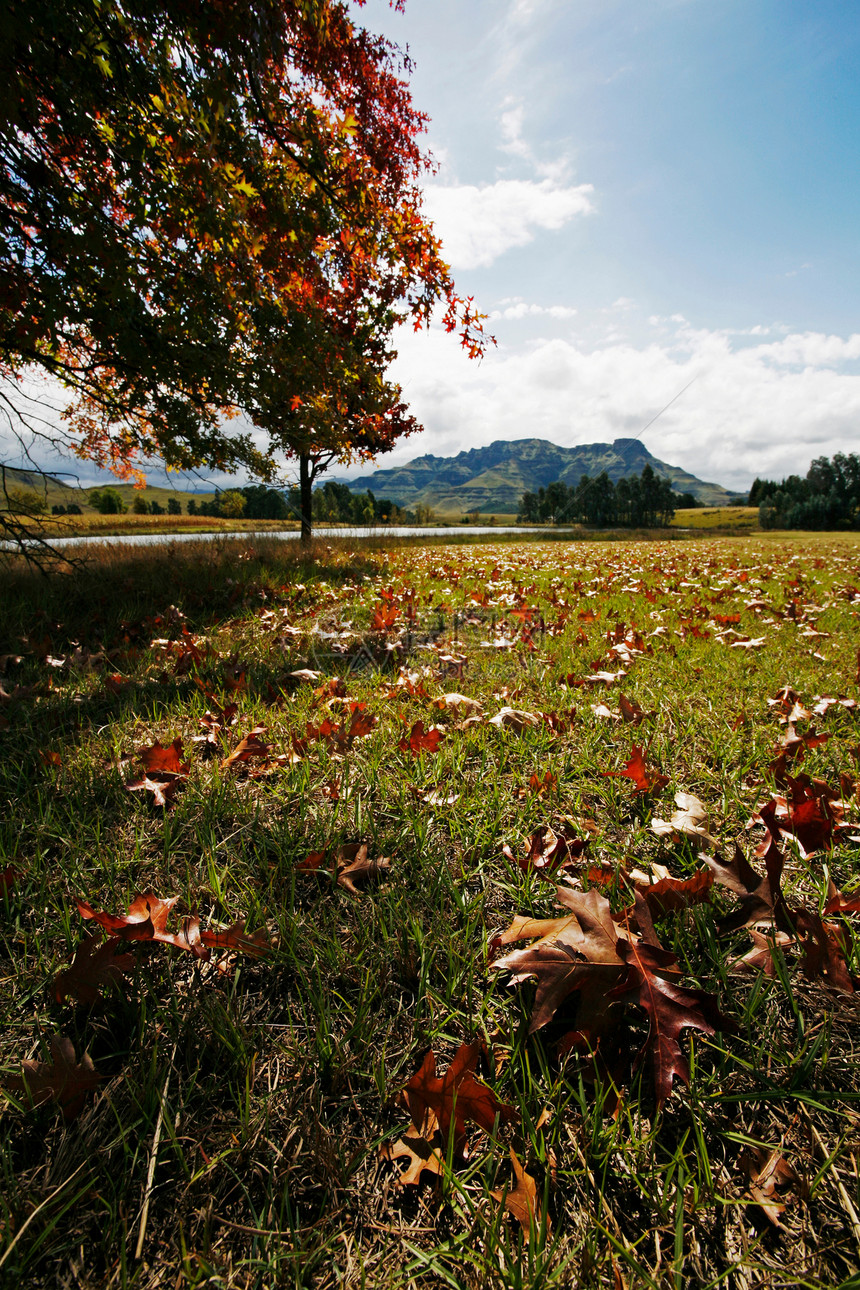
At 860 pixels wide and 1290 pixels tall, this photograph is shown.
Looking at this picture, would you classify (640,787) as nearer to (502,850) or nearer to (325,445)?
(502,850)

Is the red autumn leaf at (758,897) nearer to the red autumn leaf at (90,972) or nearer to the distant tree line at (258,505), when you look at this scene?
the red autumn leaf at (90,972)

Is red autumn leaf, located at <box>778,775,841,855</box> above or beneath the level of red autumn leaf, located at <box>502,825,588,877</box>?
above

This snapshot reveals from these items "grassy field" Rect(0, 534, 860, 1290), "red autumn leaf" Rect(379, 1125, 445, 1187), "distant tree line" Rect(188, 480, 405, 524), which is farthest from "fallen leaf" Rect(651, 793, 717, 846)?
"distant tree line" Rect(188, 480, 405, 524)

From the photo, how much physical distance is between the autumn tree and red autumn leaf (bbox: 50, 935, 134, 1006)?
467 centimetres

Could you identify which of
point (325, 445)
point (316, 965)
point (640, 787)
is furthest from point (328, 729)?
point (325, 445)

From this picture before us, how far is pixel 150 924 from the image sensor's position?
115cm

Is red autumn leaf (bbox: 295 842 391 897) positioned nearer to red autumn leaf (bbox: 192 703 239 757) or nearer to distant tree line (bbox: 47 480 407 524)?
red autumn leaf (bbox: 192 703 239 757)

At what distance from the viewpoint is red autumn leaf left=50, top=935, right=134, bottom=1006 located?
104 centimetres

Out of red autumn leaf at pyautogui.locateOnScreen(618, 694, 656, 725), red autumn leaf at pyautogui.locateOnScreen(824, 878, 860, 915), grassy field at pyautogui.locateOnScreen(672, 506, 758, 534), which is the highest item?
grassy field at pyautogui.locateOnScreen(672, 506, 758, 534)

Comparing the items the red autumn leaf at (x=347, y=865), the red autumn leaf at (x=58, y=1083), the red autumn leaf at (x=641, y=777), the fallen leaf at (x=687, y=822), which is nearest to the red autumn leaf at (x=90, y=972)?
the red autumn leaf at (x=58, y=1083)

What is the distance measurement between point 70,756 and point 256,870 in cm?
127

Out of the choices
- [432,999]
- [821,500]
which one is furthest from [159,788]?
[821,500]

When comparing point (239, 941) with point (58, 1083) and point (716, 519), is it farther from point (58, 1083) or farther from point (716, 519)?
point (716, 519)

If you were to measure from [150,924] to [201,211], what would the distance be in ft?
19.3
